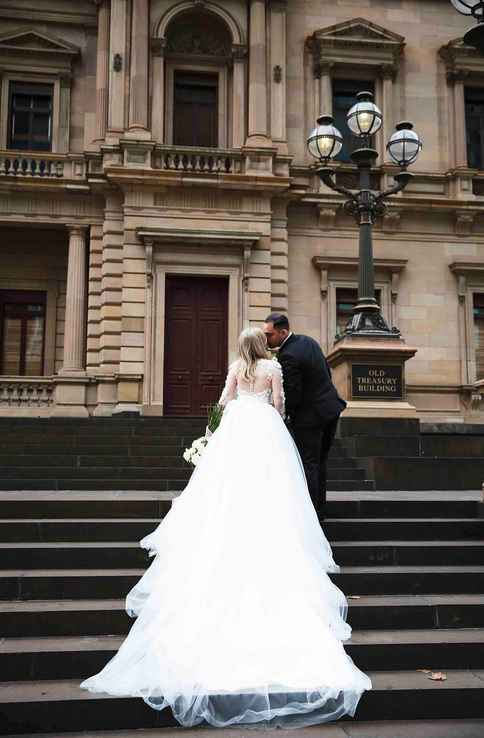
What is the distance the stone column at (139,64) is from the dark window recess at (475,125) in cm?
965

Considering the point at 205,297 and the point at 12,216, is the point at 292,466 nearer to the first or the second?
the point at 205,297

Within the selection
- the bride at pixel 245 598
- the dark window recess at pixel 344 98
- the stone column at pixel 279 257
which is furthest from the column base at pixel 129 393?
the bride at pixel 245 598

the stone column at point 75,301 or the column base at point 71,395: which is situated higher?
the stone column at point 75,301

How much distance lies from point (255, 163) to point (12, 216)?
6.74 metres

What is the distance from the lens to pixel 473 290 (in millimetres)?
19844

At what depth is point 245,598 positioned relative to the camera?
474 cm

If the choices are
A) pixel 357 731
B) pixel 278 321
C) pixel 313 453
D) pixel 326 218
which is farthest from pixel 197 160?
pixel 357 731

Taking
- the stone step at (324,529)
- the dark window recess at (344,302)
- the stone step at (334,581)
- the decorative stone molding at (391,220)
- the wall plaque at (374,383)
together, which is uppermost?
the decorative stone molding at (391,220)

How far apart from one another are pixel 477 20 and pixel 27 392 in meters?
14.9

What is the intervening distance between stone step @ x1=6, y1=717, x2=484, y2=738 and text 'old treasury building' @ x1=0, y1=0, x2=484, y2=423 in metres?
13.3

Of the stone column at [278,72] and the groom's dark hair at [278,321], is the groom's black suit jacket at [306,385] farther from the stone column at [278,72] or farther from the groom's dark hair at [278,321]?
the stone column at [278,72]

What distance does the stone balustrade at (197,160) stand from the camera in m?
18.4

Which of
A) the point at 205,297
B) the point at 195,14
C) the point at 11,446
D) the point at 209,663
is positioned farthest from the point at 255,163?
the point at 209,663

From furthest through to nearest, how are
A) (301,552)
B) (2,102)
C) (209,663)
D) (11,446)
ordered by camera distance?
(2,102) < (11,446) < (301,552) < (209,663)
